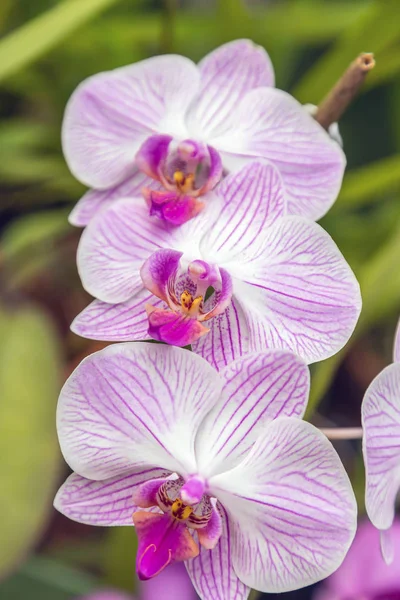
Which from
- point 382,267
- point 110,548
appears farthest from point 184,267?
point 110,548

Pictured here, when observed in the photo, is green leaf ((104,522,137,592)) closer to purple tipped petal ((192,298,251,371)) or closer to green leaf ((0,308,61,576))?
green leaf ((0,308,61,576))

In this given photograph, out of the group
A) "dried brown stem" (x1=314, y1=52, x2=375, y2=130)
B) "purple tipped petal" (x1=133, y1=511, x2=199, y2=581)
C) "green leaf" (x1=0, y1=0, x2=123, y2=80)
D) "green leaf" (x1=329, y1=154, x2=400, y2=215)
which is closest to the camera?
"purple tipped petal" (x1=133, y1=511, x2=199, y2=581)

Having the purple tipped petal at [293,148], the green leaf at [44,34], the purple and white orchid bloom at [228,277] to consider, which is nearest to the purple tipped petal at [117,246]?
the purple and white orchid bloom at [228,277]

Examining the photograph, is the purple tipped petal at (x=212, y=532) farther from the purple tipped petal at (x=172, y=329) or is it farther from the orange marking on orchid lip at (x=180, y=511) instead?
the purple tipped petal at (x=172, y=329)

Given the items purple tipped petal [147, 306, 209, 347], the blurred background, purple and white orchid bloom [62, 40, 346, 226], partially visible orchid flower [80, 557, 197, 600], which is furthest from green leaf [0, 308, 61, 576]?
purple tipped petal [147, 306, 209, 347]

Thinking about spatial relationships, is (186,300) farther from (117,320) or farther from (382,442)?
(382,442)

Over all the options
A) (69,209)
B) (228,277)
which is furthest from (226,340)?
(69,209)

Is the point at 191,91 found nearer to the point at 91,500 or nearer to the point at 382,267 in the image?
the point at 382,267
